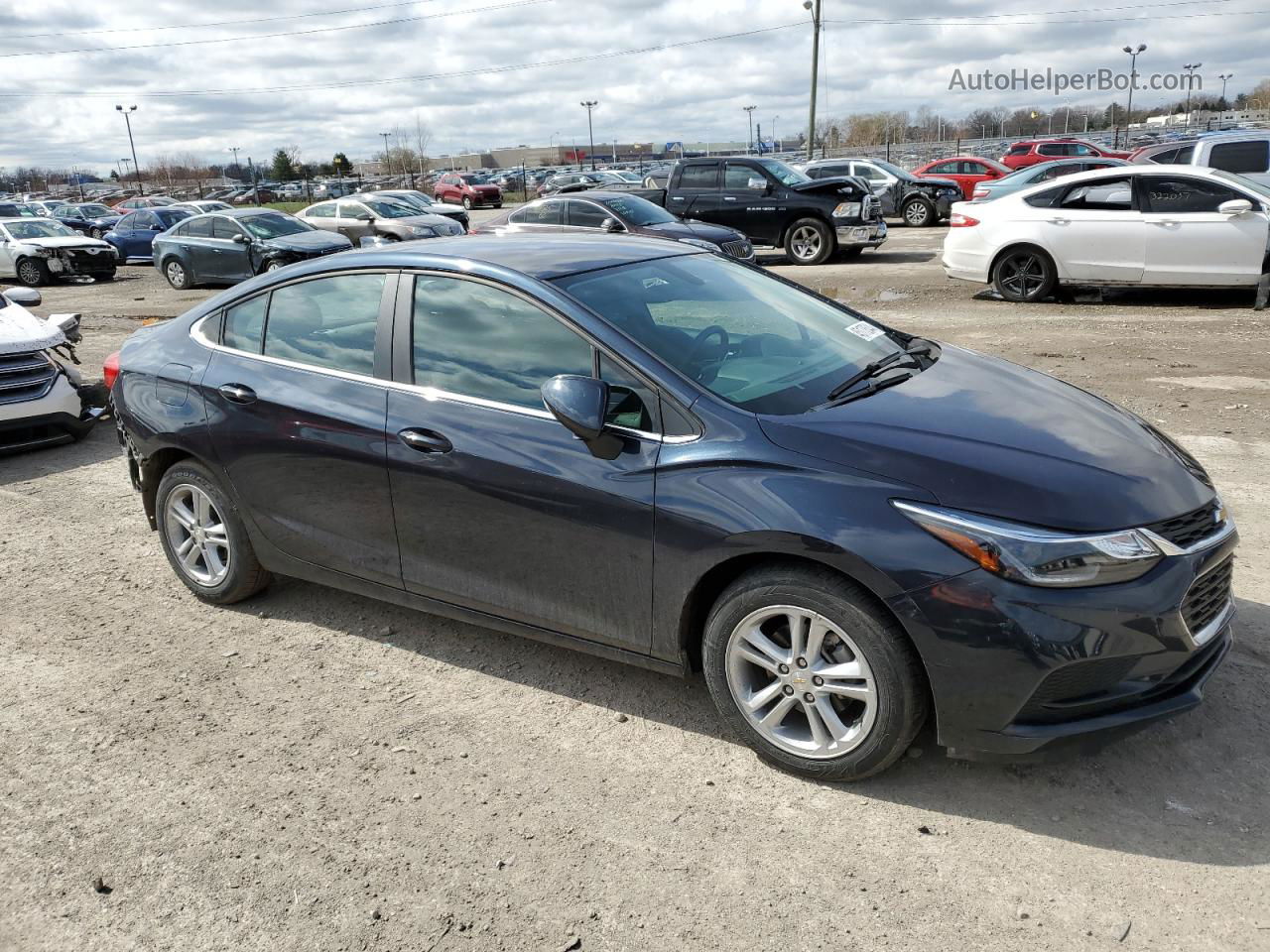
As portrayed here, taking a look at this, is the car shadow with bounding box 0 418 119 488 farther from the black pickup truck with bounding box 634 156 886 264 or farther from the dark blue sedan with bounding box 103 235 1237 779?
the black pickup truck with bounding box 634 156 886 264

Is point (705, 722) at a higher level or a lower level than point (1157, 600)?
lower

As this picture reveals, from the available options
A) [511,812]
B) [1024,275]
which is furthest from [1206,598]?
[1024,275]

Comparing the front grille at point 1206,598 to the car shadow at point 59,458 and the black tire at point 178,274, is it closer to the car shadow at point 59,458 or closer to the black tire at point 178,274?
the car shadow at point 59,458

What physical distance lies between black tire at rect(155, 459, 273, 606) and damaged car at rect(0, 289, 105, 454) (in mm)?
3369

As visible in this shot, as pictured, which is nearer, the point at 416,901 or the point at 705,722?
the point at 416,901

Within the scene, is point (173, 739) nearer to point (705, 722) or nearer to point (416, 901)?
point (416, 901)

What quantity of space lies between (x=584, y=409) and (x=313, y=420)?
1.39 m

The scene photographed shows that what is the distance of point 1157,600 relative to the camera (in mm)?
2947

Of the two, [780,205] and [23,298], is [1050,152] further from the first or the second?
[23,298]

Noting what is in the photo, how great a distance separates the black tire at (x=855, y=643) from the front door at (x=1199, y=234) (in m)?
10.4

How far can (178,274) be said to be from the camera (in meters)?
20.7

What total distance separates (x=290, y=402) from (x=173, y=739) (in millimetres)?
1366

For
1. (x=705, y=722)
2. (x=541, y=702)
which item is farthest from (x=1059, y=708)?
(x=541, y=702)

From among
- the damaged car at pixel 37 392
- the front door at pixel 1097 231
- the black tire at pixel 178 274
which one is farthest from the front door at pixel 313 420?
the black tire at pixel 178 274
